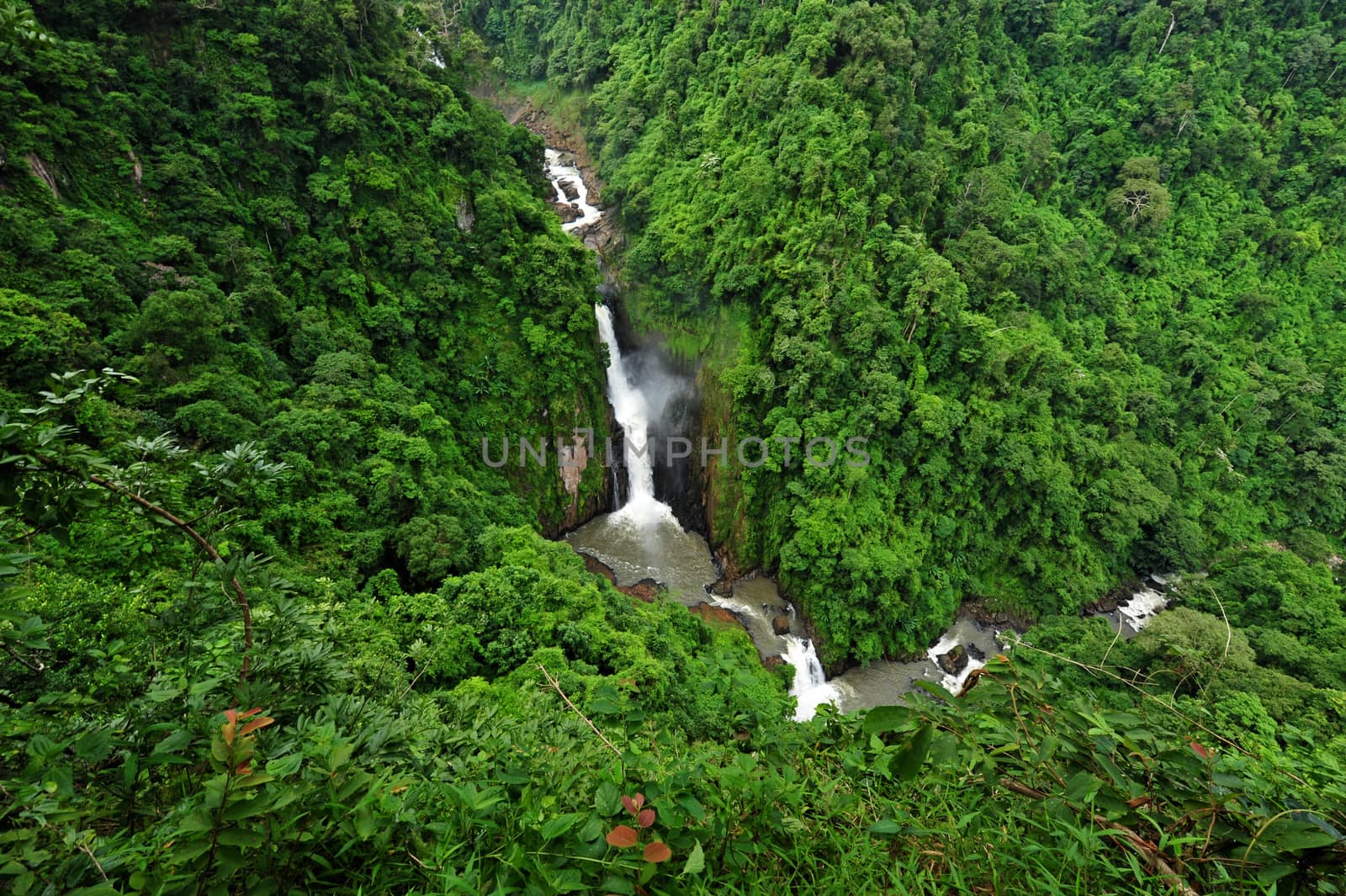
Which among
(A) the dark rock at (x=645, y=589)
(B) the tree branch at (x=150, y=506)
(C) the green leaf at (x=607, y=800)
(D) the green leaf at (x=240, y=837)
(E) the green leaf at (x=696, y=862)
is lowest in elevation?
(A) the dark rock at (x=645, y=589)

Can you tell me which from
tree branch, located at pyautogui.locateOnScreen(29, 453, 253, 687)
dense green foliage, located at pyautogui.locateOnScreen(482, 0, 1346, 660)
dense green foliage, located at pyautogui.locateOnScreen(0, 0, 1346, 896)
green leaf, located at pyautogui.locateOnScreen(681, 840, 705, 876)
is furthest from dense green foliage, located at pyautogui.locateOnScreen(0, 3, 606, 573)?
green leaf, located at pyautogui.locateOnScreen(681, 840, 705, 876)

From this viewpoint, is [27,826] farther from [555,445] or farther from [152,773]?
[555,445]

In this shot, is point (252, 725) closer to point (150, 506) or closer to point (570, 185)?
point (150, 506)

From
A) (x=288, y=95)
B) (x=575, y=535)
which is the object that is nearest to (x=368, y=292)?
(x=288, y=95)

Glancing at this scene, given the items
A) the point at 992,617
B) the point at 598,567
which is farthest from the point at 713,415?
the point at 992,617

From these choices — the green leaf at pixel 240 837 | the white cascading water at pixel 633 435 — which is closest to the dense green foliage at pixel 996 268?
the white cascading water at pixel 633 435

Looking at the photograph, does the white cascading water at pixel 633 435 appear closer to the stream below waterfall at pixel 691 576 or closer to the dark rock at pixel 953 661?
the stream below waterfall at pixel 691 576

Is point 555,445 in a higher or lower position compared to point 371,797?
lower
